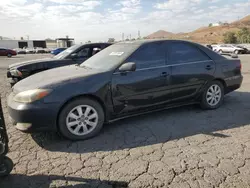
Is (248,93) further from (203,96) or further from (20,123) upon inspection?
(20,123)

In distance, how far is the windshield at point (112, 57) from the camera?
148 inches

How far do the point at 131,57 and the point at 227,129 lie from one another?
6.65 feet

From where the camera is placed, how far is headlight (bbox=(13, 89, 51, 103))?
305 cm

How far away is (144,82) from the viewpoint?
12.4 ft

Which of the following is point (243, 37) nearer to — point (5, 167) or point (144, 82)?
point (144, 82)

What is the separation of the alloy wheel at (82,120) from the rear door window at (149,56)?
1104 millimetres

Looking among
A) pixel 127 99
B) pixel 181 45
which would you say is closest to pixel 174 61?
pixel 181 45

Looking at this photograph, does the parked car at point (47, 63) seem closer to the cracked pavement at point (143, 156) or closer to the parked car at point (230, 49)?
the cracked pavement at point (143, 156)

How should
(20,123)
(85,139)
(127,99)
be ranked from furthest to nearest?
(127,99)
(85,139)
(20,123)

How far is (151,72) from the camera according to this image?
3.87m

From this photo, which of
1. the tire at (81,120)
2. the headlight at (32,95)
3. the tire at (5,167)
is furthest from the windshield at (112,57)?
the tire at (5,167)

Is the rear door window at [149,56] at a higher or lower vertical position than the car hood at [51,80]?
higher

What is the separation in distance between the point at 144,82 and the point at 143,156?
1350 mm

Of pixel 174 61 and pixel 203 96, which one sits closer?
pixel 174 61
